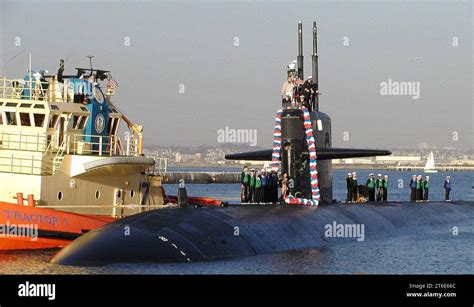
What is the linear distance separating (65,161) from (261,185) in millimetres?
5992

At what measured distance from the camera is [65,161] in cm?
2612

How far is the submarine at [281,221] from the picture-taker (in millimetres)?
19141

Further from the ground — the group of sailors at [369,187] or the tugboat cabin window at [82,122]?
the tugboat cabin window at [82,122]

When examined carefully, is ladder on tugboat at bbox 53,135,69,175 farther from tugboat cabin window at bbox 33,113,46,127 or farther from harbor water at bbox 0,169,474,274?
harbor water at bbox 0,169,474,274

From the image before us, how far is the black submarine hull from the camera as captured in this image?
18.9m

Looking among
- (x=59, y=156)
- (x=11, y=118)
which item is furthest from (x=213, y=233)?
(x=11, y=118)

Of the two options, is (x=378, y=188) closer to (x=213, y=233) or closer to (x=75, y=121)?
(x=75, y=121)

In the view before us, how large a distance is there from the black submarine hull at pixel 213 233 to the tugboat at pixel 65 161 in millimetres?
3697

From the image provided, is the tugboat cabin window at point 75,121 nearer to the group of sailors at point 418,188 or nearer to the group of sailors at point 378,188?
the group of sailors at point 378,188

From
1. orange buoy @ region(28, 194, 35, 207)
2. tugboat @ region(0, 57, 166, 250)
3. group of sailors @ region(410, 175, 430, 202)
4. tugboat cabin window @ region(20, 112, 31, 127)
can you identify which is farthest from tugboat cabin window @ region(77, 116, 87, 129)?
group of sailors @ region(410, 175, 430, 202)

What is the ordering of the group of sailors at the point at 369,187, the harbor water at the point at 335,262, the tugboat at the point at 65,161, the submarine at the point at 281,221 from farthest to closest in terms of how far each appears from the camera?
1. the group of sailors at the point at 369,187
2. the tugboat at the point at 65,161
3. the submarine at the point at 281,221
4. the harbor water at the point at 335,262

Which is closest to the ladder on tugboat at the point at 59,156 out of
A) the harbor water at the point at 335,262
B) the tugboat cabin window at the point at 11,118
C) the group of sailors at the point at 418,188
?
the tugboat cabin window at the point at 11,118

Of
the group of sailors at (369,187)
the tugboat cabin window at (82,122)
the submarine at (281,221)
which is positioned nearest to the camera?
the submarine at (281,221)
